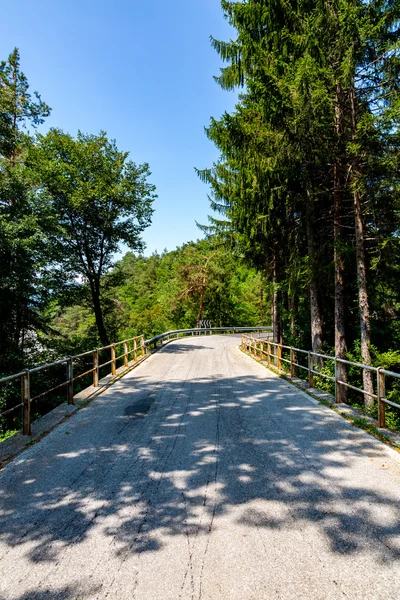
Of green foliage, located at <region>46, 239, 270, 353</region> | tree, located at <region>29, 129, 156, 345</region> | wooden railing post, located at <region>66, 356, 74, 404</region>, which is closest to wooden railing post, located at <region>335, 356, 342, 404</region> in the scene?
wooden railing post, located at <region>66, 356, 74, 404</region>

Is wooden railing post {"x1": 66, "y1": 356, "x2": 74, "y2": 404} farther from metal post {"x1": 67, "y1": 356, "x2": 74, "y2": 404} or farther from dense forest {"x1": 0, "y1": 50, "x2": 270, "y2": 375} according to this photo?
dense forest {"x1": 0, "y1": 50, "x2": 270, "y2": 375}

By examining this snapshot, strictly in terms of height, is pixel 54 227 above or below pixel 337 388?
above

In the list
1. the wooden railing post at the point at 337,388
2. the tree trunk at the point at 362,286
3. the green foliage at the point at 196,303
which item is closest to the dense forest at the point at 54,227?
the green foliage at the point at 196,303

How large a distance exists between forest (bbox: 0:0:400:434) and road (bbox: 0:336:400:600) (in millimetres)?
3068

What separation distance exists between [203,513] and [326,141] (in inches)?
389

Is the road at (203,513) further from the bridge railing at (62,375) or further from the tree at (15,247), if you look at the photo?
the tree at (15,247)

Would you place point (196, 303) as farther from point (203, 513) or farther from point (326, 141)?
point (203, 513)

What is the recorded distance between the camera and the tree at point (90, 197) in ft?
64.8

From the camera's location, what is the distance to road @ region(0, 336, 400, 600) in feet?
7.46

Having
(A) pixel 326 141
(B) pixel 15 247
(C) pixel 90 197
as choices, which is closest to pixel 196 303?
(C) pixel 90 197

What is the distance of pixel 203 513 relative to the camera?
3.05 meters

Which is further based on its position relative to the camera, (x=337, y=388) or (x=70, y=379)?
(x=70, y=379)

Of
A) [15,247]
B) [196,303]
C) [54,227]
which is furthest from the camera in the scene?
[196,303]

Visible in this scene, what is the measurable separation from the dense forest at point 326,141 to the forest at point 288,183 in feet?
0.15
